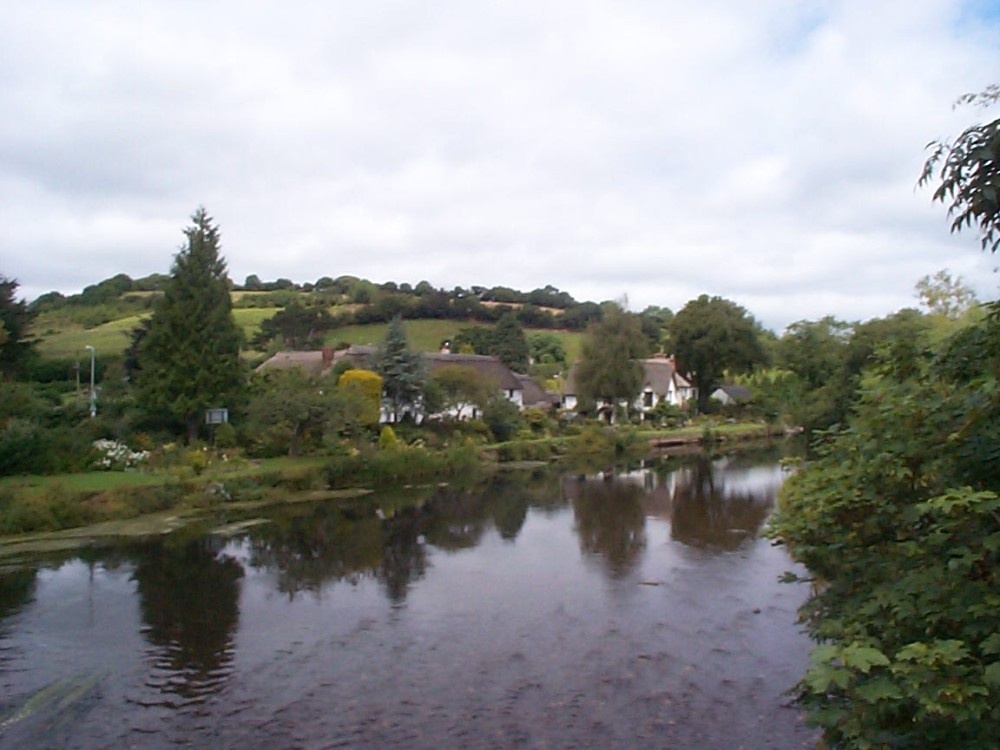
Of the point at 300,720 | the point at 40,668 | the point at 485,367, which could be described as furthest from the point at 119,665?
the point at 485,367

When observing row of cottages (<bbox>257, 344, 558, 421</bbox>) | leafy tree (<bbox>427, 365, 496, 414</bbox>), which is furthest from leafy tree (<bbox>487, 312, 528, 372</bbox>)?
leafy tree (<bbox>427, 365, 496, 414</bbox>)

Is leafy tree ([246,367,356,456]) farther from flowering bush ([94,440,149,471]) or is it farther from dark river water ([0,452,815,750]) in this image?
dark river water ([0,452,815,750])

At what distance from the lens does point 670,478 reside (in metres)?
34.8

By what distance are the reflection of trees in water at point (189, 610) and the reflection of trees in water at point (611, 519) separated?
25.8 ft

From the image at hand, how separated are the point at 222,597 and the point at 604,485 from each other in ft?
64.5

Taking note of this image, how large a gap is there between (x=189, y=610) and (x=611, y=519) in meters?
13.4

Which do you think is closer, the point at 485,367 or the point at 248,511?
the point at 248,511

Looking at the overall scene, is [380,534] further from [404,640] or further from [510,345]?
[510,345]

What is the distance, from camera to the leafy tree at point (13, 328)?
3123 centimetres

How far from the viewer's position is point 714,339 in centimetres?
6169

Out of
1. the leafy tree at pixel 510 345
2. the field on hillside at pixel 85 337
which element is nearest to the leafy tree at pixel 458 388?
Result: the field on hillside at pixel 85 337

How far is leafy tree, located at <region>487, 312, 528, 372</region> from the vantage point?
76.6 meters

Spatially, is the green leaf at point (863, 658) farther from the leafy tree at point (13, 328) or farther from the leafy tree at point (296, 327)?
the leafy tree at point (296, 327)

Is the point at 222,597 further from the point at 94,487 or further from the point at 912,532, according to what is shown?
the point at 912,532
